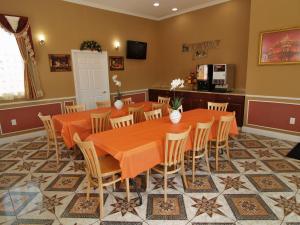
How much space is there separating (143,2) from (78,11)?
1.75 metres

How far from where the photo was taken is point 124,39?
6418 millimetres

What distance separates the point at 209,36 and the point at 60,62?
13.8ft

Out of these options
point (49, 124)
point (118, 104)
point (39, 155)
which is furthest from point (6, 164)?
point (118, 104)

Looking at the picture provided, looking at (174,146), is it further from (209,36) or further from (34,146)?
(209,36)

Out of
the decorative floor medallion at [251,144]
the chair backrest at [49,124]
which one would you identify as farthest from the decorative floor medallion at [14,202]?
the decorative floor medallion at [251,144]

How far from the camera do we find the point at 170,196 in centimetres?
255

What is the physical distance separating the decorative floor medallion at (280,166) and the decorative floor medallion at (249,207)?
909 mm

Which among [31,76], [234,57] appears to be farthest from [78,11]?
[234,57]

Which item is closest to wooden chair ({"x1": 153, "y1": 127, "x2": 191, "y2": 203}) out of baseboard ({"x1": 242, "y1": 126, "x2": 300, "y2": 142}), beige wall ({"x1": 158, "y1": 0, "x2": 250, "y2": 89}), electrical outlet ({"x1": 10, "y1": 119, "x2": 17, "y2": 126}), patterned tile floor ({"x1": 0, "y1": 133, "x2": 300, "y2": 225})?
patterned tile floor ({"x1": 0, "y1": 133, "x2": 300, "y2": 225})

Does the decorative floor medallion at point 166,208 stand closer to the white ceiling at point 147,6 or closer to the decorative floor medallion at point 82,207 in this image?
the decorative floor medallion at point 82,207

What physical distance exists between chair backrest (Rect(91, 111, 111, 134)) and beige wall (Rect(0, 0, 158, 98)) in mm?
2311

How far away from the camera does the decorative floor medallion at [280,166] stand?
10.1ft

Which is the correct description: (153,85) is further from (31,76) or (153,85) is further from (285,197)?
(285,197)

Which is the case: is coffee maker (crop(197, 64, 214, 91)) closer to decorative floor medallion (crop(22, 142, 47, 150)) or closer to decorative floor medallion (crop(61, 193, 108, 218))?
decorative floor medallion (crop(61, 193, 108, 218))
